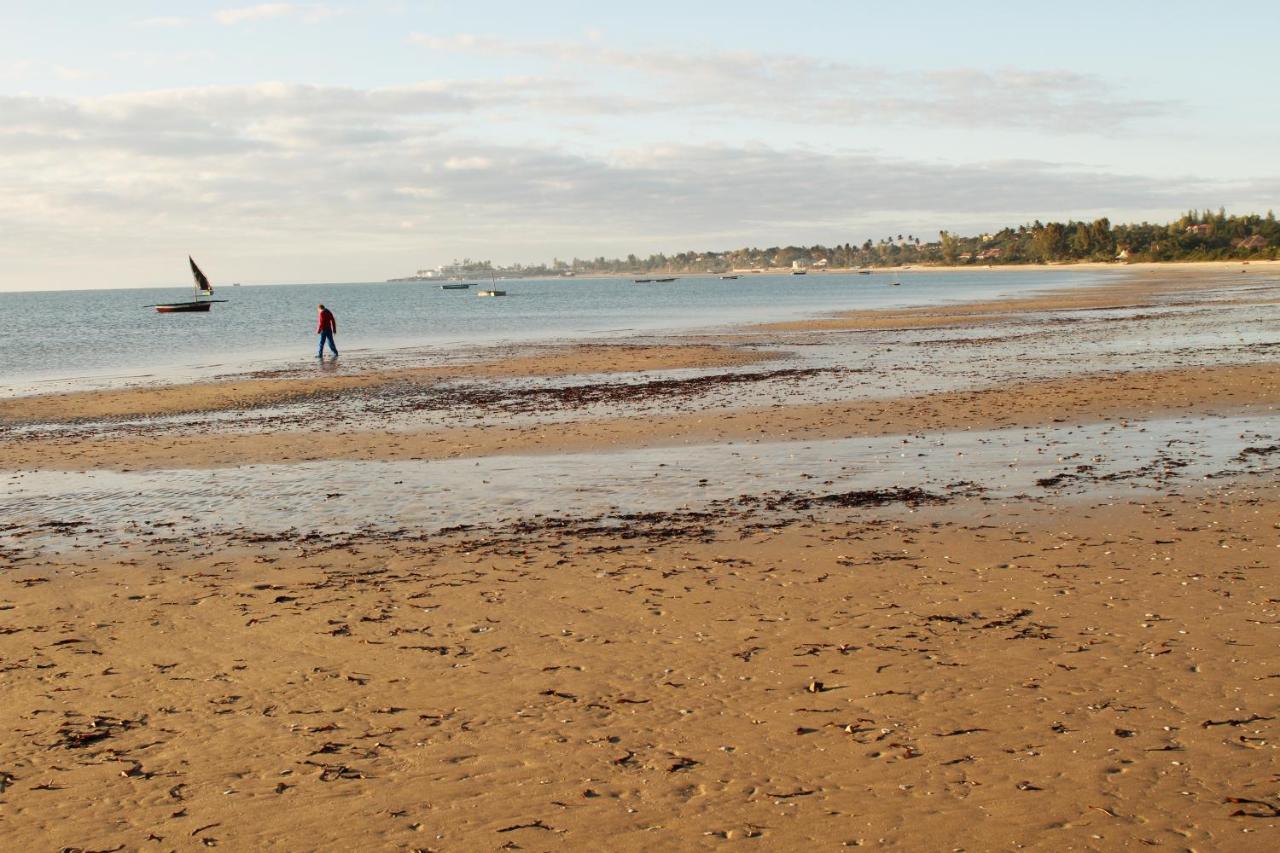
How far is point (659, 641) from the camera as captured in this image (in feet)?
28.6

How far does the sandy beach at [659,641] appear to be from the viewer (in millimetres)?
5930

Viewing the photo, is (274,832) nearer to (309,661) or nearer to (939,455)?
(309,661)

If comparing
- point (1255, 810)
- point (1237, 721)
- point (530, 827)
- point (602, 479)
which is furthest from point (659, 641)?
point (602, 479)

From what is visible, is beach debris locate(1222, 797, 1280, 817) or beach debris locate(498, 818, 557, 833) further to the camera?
beach debris locate(498, 818, 557, 833)

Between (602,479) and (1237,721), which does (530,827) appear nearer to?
(1237,721)

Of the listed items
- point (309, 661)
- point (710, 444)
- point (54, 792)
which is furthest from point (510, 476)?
point (54, 792)

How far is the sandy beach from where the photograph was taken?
5.93 metres

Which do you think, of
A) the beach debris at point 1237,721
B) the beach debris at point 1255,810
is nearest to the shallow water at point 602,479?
the beach debris at point 1237,721

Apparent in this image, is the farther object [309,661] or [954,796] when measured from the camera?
[309,661]

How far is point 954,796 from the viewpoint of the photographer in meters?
5.94

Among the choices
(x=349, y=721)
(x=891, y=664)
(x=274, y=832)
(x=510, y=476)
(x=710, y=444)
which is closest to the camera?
(x=274, y=832)

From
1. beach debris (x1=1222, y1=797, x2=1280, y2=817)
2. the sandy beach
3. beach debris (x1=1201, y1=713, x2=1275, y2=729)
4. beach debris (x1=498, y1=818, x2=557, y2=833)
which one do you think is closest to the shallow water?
the sandy beach

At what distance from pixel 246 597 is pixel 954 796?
7.14m

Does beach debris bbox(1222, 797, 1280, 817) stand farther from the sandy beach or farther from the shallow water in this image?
the shallow water
